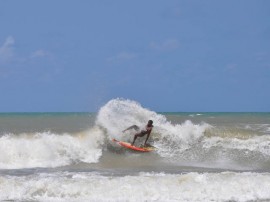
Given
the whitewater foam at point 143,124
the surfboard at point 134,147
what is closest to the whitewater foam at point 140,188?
the surfboard at point 134,147

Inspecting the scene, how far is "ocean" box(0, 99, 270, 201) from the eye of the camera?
11641 millimetres

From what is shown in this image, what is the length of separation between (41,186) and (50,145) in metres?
6.86

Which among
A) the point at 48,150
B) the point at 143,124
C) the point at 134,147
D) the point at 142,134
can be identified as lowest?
the point at 48,150

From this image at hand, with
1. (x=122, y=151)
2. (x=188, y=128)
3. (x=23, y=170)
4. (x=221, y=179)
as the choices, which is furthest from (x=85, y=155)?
(x=221, y=179)

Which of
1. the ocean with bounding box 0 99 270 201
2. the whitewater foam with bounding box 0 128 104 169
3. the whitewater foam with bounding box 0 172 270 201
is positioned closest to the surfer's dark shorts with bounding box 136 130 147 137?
the ocean with bounding box 0 99 270 201

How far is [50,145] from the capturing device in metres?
18.6

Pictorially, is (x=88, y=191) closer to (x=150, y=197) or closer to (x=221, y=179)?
(x=150, y=197)

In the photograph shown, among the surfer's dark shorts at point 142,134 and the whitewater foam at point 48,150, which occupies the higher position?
the surfer's dark shorts at point 142,134

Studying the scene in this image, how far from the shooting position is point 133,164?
55.0ft

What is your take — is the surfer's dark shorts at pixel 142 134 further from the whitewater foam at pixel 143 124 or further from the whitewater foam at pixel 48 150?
the whitewater foam at pixel 48 150

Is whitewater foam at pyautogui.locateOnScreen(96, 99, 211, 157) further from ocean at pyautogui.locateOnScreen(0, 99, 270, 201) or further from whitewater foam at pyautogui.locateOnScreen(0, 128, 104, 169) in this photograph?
whitewater foam at pyautogui.locateOnScreen(0, 128, 104, 169)

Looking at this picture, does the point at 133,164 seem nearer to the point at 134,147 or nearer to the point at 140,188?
the point at 134,147

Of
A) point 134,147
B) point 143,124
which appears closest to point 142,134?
point 134,147

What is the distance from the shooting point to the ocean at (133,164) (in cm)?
1164
